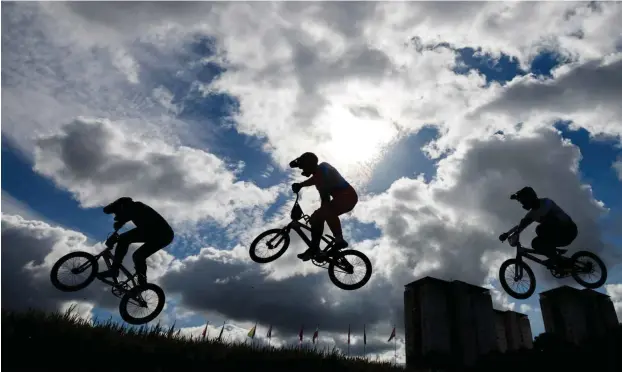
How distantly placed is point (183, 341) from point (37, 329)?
3.59 m

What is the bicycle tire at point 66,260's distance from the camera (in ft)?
39.2

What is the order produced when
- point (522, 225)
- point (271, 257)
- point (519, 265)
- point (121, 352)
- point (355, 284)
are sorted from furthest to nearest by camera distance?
point (519, 265), point (522, 225), point (355, 284), point (271, 257), point (121, 352)

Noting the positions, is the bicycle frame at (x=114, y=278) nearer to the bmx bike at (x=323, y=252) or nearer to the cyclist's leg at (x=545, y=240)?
the bmx bike at (x=323, y=252)

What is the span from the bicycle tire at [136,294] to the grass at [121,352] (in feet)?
1.01

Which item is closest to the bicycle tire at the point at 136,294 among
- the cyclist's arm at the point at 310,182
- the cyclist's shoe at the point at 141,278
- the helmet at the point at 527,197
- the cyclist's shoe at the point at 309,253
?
the cyclist's shoe at the point at 141,278

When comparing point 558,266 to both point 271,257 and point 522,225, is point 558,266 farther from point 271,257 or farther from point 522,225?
point 271,257

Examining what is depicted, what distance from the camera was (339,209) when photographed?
1254cm

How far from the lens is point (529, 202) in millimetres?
13766

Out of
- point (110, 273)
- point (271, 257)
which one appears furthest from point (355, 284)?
point (110, 273)

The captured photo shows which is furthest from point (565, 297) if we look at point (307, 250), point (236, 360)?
point (236, 360)

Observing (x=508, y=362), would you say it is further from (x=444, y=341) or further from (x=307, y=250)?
(x=307, y=250)

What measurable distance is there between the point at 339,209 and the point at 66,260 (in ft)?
27.0

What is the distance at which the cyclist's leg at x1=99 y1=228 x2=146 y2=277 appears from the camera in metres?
12.2

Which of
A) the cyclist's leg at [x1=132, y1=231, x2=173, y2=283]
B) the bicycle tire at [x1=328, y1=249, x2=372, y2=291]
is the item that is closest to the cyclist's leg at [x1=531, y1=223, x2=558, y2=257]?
the bicycle tire at [x1=328, y1=249, x2=372, y2=291]
